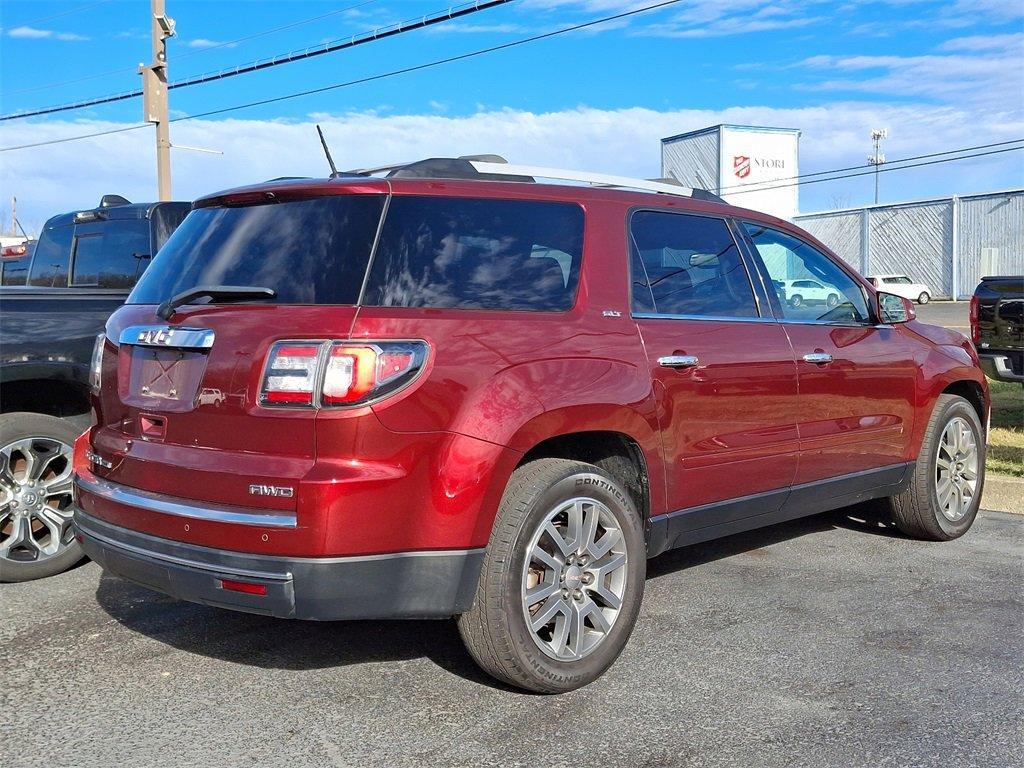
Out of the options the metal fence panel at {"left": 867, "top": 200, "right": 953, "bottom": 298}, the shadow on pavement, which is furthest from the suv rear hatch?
the metal fence panel at {"left": 867, "top": 200, "right": 953, "bottom": 298}

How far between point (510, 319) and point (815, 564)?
8.82 feet

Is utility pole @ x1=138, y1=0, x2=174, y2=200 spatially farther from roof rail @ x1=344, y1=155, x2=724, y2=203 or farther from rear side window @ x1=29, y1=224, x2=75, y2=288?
roof rail @ x1=344, y1=155, x2=724, y2=203

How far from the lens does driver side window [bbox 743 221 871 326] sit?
191 inches

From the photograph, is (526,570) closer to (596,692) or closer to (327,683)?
(596,692)

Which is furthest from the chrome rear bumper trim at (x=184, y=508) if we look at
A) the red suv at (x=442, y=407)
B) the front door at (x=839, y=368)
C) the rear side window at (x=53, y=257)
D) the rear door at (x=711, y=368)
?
the rear side window at (x=53, y=257)

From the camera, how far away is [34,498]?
16.3 feet

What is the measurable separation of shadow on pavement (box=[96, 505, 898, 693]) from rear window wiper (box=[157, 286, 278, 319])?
1385 millimetres

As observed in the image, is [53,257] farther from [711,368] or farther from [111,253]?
[711,368]

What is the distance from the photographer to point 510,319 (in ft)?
11.6

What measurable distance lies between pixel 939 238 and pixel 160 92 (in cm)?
4290

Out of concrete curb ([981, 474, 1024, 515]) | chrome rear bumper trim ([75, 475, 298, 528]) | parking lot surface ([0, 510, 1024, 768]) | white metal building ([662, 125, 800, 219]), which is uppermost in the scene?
white metal building ([662, 125, 800, 219])

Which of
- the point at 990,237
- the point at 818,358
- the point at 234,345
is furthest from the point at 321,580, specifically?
the point at 990,237

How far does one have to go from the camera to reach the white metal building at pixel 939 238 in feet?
155

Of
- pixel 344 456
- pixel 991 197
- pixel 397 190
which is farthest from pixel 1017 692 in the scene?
pixel 991 197
